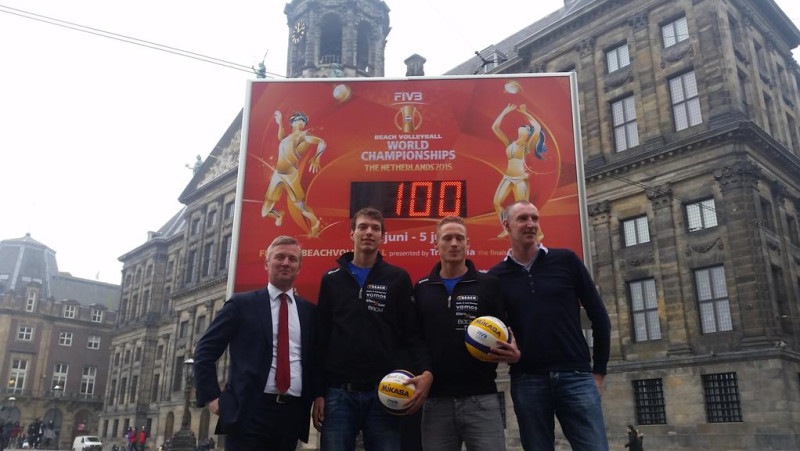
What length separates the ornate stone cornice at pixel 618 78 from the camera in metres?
28.6

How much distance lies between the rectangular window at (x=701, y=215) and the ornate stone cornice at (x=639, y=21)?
9.13 meters

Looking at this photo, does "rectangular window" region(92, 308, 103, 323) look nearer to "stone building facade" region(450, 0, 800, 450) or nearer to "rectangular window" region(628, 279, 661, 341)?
"stone building facade" region(450, 0, 800, 450)

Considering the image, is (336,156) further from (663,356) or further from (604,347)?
(663,356)

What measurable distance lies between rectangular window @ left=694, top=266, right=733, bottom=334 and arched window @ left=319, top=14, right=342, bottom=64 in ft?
96.0

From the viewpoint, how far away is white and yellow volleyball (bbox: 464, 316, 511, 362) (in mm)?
4430

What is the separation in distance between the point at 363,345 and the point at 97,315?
84.0 meters

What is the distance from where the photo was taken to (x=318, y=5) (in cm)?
4319

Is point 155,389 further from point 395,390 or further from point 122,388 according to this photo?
point 395,390

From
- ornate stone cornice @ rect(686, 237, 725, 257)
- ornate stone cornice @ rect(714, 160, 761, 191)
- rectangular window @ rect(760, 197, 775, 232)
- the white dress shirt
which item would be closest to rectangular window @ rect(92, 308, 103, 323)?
ornate stone cornice @ rect(686, 237, 725, 257)

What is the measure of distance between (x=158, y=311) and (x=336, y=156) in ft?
187

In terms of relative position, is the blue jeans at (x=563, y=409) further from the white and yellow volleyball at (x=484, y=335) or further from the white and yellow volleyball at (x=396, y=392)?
the white and yellow volleyball at (x=396, y=392)

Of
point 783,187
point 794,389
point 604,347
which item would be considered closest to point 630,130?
point 783,187

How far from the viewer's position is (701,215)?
2494cm

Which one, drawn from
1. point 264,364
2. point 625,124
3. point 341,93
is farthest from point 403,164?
point 625,124
